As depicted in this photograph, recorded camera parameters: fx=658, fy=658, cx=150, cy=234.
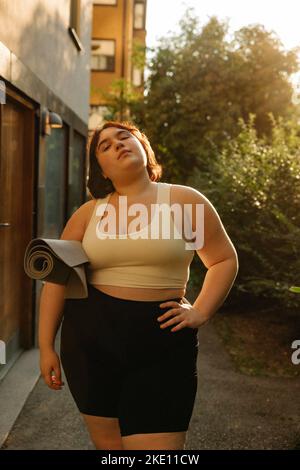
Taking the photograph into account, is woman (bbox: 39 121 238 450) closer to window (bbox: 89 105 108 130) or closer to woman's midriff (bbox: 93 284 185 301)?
woman's midriff (bbox: 93 284 185 301)

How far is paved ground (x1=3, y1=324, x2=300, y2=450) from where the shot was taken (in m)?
4.25

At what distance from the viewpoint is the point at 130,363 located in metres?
2.42

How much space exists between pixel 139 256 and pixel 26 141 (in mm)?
4326

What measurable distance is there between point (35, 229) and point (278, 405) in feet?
9.80

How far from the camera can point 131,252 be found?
94.2 inches

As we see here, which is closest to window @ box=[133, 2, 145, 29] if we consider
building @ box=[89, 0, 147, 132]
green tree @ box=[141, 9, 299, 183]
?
building @ box=[89, 0, 147, 132]

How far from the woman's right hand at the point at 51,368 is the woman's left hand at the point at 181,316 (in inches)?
17.6

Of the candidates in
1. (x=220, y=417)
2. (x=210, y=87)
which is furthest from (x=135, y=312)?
(x=210, y=87)

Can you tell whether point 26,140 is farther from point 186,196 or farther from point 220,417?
point 186,196

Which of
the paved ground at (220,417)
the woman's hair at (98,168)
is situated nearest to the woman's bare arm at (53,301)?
the woman's hair at (98,168)

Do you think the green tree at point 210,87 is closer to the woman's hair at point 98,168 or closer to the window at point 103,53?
the window at point 103,53

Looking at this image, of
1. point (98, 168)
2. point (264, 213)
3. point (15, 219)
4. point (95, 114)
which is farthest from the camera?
point (95, 114)

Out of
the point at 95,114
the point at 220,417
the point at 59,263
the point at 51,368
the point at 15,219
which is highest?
the point at 95,114

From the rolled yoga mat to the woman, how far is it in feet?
0.18
